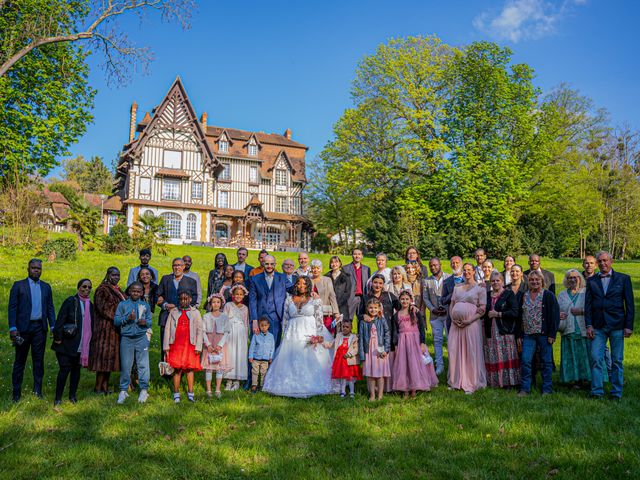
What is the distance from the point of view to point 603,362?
781 cm

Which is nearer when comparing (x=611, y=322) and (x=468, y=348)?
(x=611, y=322)

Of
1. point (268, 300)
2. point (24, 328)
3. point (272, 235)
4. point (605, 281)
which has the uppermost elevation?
point (272, 235)

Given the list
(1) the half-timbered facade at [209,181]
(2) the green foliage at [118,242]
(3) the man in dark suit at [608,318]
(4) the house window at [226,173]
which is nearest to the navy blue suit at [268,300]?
(3) the man in dark suit at [608,318]

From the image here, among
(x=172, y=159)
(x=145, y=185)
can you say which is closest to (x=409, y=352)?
(x=145, y=185)

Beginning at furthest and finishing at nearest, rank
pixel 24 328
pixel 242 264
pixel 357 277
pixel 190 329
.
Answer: pixel 242 264
pixel 357 277
pixel 190 329
pixel 24 328

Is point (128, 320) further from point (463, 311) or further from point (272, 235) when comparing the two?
point (272, 235)

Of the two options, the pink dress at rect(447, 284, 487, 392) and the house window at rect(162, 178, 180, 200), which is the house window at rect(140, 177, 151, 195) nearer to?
the house window at rect(162, 178, 180, 200)

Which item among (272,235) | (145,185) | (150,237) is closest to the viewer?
(150,237)

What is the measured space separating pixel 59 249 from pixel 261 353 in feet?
57.4

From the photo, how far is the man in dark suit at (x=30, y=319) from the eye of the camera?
25.2 feet

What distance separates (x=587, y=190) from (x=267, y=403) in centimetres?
3314

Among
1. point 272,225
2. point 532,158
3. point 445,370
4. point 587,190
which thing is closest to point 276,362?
point 445,370

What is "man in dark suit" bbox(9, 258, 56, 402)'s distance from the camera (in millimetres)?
7684

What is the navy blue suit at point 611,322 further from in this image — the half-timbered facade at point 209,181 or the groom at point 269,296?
the half-timbered facade at point 209,181
